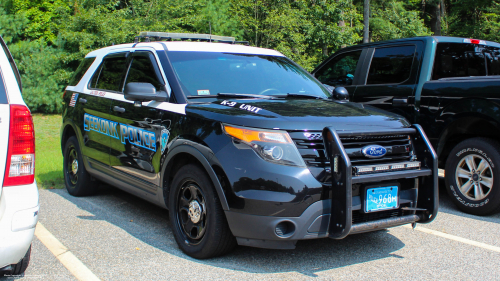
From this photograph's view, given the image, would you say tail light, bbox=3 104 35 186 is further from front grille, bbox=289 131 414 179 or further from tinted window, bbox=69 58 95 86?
tinted window, bbox=69 58 95 86

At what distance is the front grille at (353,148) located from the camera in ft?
11.3

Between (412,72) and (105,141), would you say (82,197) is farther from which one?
(412,72)

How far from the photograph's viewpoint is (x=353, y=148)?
3539 millimetres

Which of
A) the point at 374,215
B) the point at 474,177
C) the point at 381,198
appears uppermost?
the point at 381,198

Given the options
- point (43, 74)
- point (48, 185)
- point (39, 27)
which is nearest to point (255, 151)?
point (48, 185)

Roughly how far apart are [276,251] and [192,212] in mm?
825

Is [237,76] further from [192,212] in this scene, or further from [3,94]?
[3,94]

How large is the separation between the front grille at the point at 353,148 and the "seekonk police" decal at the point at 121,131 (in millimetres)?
1568

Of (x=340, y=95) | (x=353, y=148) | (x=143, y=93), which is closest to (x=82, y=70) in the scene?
(x=143, y=93)

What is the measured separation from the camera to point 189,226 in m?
3.92

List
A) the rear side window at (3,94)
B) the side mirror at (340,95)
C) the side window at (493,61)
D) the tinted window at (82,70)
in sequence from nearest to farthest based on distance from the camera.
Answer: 1. the rear side window at (3,94)
2. the side mirror at (340,95)
3. the tinted window at (82,70)
4. the side window at (493,61)

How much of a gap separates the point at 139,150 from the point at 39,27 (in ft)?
69.2

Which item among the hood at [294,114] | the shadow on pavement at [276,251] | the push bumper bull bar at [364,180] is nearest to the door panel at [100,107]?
the shadow on pavement at [276,251]

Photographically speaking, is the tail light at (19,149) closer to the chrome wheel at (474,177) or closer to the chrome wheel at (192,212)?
the chrome wheel at (192,212)
